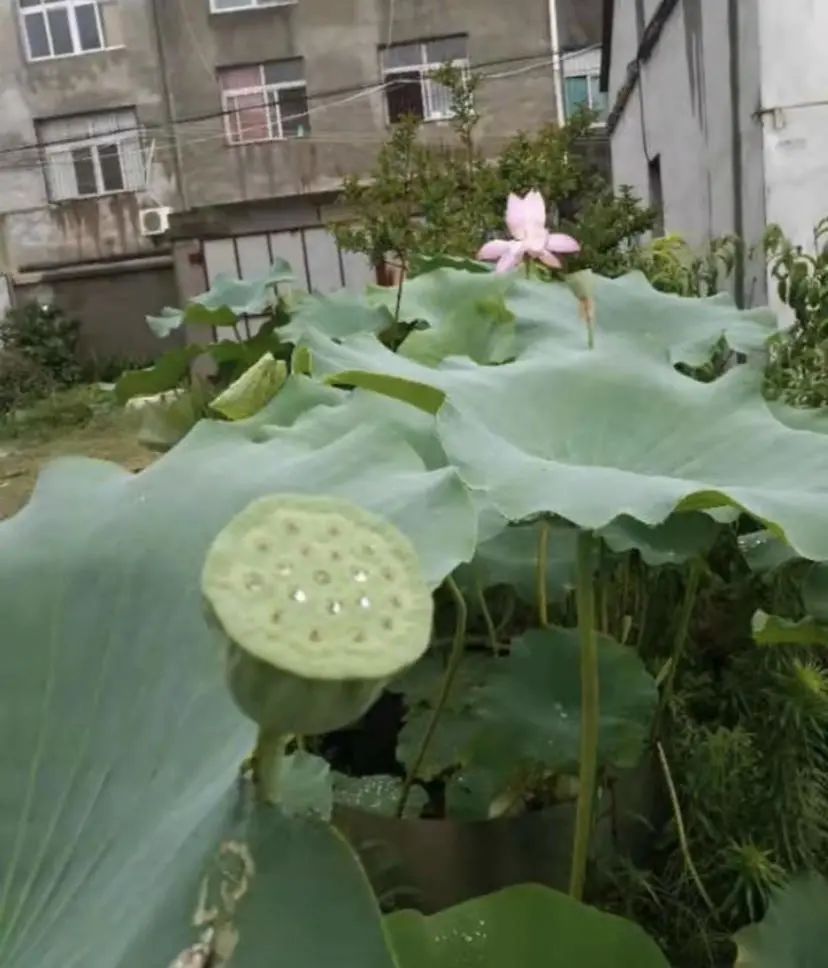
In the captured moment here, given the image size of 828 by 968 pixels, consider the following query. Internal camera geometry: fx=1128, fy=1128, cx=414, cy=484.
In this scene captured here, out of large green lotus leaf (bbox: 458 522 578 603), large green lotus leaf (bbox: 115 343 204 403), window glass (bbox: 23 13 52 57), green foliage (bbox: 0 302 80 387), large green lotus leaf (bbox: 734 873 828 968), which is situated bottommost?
green foliage (bbox: 0 302 80 387)

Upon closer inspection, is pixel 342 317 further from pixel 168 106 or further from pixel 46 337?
pixel 168 106

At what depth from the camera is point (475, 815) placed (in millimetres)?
665

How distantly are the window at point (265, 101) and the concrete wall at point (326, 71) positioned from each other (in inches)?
3.0

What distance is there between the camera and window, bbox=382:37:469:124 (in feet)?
28.9

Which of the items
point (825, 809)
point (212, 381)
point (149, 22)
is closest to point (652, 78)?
point (212, 381)

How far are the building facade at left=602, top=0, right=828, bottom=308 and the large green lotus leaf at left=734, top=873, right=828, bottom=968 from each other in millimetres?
1291

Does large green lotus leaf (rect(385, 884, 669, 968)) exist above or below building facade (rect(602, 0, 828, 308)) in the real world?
below

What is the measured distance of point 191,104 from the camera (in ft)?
29.4

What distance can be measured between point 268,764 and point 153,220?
30.1 feet

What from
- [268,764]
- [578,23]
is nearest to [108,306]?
[578,23]

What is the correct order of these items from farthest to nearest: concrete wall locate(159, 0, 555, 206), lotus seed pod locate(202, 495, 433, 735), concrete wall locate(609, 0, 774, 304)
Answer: concrete wall locate(159, 0, 555, 206) → concrete wall locate(609, 0, 774, 304) → lotus seed pod locate(202, 495, 433, 735)

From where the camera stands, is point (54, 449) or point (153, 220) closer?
point (54, 449)

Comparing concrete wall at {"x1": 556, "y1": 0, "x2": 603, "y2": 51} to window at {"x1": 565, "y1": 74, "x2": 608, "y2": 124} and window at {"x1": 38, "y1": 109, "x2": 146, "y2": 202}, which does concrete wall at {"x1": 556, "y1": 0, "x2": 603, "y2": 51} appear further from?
window at {"x1": 38, "y1": 109, "x2": 146, "y2": 202}

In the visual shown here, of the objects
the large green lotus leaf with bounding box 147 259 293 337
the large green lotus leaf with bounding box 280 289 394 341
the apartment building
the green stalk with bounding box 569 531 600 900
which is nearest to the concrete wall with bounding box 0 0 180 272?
the apartment building
